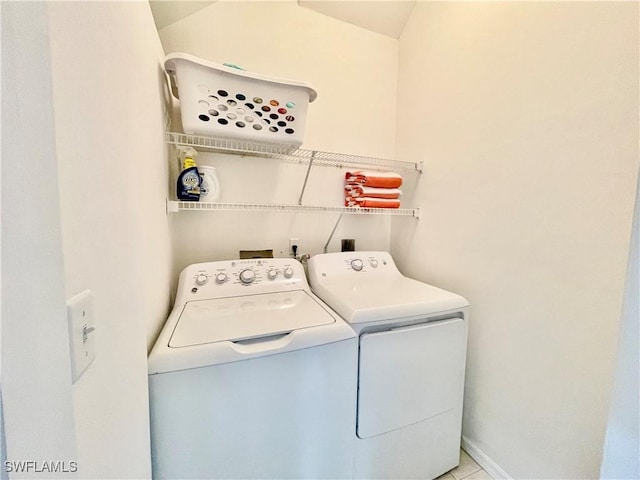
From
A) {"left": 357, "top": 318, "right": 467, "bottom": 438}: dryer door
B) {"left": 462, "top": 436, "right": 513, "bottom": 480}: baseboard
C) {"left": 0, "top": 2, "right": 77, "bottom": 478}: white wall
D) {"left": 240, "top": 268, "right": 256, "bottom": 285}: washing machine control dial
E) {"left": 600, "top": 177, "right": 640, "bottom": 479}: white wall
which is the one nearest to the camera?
{"left": 0, "top": 2, "right": 77, "bottom": 478}: white wall

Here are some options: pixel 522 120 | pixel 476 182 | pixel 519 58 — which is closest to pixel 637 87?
pixel 522 120

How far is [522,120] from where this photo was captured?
1.12 m

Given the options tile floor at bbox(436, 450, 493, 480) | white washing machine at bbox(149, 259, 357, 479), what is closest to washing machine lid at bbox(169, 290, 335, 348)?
white washing machine at bbox(149, 259, 357, 479)

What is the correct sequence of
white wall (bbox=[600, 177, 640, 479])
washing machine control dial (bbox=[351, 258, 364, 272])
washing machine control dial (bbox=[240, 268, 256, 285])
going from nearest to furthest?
white wall (bbox=[600, 177, 640, 479]) < washing machine control dial (bbox=[240, 268, 256, 285]) < washing machine control dial (bbox=[351, 258, 364, 272])

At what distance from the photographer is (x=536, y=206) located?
3.56 ft

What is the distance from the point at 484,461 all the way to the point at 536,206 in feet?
4.37

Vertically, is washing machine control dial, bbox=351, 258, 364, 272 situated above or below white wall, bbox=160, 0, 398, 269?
below

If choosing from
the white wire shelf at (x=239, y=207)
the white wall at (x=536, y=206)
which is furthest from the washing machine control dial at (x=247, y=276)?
the white wall at (x=536, y=206)

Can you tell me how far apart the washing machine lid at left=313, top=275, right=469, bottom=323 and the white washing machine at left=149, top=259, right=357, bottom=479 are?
11 centimetres

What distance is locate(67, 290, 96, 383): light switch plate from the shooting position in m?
0.36

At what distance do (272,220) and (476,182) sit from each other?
1.25 meters

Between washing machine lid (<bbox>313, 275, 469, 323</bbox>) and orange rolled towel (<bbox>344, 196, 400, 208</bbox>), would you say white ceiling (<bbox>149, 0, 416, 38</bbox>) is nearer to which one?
orange rolled towel (<bbox>344, 196, 400, 208</bbox>)

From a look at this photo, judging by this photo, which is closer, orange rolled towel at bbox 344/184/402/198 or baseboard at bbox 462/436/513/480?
baseboard at bbox 462/436/513/480

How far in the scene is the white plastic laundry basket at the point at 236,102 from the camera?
110 centimetres
